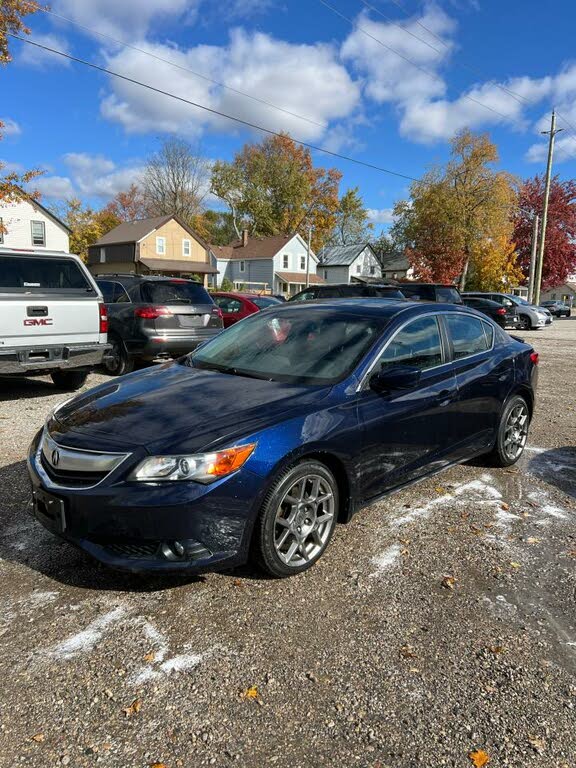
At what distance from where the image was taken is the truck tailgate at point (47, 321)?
653 centimetres

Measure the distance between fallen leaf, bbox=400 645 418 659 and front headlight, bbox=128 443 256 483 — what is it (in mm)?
1168

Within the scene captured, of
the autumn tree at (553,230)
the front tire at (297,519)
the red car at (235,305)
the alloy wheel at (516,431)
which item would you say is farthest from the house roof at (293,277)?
the front tire at (297,519)

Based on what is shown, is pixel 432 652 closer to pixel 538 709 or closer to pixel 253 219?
pixel 538 709

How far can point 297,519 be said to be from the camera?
3.14m

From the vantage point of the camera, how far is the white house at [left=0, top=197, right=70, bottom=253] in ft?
119

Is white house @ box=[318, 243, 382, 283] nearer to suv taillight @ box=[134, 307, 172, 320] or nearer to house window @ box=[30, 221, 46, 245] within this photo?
house window @ box=[30, 221, 46, 245]

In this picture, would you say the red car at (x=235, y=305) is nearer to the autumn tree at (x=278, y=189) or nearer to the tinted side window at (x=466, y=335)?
the tinted side window at (x=466, y=335)

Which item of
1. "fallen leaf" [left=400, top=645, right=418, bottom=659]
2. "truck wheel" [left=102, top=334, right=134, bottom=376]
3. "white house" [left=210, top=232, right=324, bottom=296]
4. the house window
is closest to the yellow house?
"white house" [left=210, top=232, right=324, bottom=296]

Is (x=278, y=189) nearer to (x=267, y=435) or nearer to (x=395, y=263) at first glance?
(x=395, y=263)

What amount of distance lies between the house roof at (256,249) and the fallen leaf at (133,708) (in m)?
54.2

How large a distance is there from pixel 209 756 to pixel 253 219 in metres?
68.3

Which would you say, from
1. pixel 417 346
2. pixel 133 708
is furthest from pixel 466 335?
pixel 133 708

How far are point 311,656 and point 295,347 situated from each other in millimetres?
2083

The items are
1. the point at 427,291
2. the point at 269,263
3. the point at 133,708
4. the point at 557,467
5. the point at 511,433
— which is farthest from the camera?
the point at 269,263
